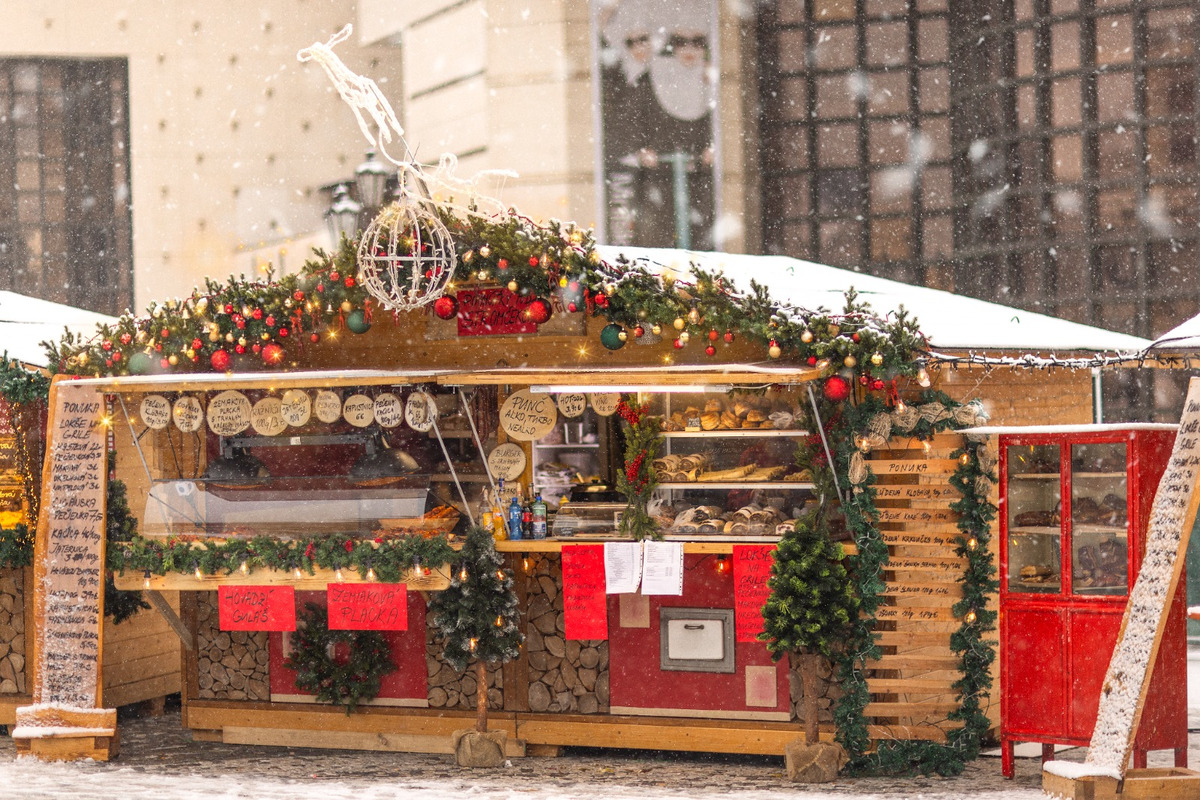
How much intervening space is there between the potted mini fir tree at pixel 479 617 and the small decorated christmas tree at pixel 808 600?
1.67 metres

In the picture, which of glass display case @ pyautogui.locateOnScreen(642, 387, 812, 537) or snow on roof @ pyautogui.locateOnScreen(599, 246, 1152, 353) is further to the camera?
snow on roof @ pyautogui.locateOnScreen(599, 246, 1152, 353)

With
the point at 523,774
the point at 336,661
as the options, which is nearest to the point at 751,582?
the point at 523,774

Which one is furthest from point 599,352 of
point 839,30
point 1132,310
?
point 839,30

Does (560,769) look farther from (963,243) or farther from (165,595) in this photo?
(963,243)

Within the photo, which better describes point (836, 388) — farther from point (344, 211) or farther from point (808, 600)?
point (344, 211)

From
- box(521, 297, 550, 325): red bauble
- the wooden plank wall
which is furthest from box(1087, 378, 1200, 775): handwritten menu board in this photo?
box(521, 297, 550, 325): red bauble

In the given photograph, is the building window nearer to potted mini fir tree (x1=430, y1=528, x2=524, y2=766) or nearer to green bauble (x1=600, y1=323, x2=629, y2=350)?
potted mini fir tree (x1=430, y1=528, x2=524, y2=766)

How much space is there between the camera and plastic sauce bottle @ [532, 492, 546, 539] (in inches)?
374

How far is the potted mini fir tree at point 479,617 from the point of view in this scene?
9.27m

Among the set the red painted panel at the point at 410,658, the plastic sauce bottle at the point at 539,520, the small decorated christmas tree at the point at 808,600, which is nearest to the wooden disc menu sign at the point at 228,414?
the red painted panel at the point at 410,658

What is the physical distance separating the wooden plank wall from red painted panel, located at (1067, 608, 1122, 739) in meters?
0.75

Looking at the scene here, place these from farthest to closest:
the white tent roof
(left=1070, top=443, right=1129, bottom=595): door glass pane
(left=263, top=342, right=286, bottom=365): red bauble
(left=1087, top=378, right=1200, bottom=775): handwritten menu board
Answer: the white tent roof
(left=263, top=342, right=286, bottom=365): red bauble
(left=1070, top=443, right=1129, bottom=595): door glass pane
(left=1087, top=378, right=1200, bottom=775): handwritten menu board

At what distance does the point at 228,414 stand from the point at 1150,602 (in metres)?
5.94

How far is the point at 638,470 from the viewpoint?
9383 mm
